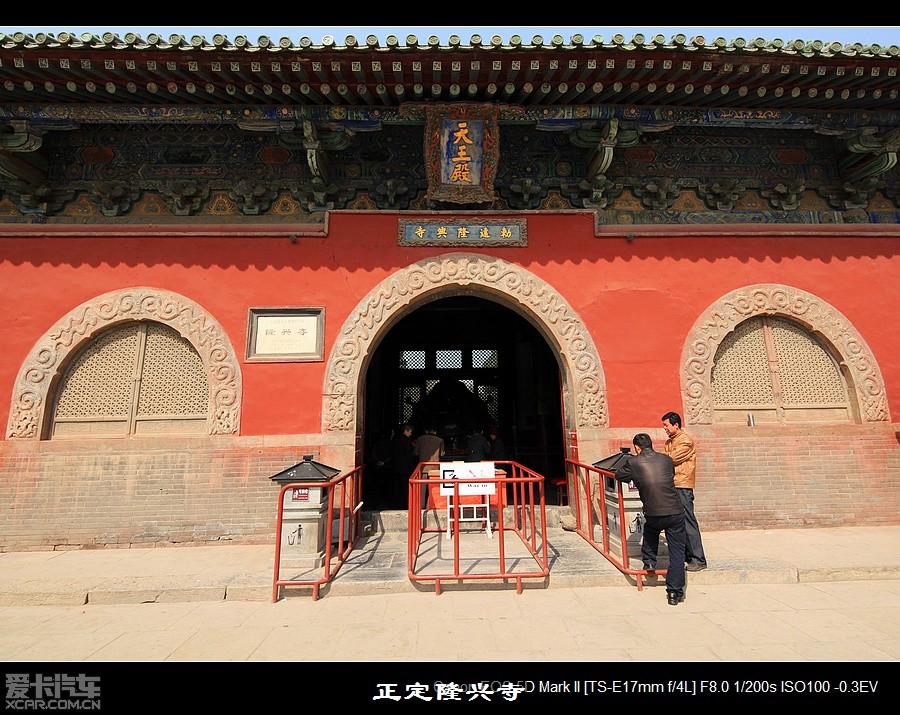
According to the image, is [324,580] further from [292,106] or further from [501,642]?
[292,106]

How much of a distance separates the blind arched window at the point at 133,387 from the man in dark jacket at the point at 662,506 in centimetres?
508

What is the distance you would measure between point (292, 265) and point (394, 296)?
142 centimetres

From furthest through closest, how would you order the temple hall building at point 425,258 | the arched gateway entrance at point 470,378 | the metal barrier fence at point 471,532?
the arched gateway entrance at point 470,378, the temple hall building at point 425,258, the metal barrier fence at point 471,532

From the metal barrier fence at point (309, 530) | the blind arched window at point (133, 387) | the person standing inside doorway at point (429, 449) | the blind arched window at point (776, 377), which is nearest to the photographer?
the metal barrier fence at point (309, 530)

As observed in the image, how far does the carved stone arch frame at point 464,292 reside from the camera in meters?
5.94

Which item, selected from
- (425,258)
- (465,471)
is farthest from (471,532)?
(425,258)

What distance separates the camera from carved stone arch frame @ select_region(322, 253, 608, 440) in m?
5.94

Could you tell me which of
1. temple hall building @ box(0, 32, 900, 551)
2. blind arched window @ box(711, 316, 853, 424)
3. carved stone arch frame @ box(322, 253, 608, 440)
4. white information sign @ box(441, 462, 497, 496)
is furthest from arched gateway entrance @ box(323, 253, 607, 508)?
white information sign @ box(441, 462, 497, 496)

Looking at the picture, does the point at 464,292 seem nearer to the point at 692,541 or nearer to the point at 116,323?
the point at 692,541

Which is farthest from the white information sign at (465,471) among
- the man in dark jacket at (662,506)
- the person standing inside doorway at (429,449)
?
the person standing inside doorway at (429,449)

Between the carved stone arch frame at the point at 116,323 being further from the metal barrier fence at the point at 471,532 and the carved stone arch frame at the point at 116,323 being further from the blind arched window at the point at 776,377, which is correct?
the blind arched window at the point at 776,377

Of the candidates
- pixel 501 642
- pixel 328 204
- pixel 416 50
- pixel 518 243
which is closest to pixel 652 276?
pixel 518 243

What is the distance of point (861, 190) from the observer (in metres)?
6.58

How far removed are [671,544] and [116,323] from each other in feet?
22.1
